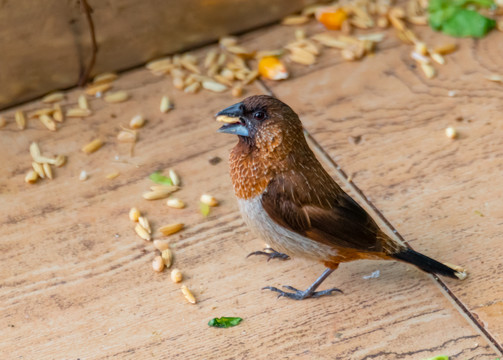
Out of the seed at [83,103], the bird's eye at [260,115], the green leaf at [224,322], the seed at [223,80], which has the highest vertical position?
the bird's eye at [260,115]

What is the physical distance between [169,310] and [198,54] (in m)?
1.87

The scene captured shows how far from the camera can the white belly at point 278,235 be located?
8.76 ft

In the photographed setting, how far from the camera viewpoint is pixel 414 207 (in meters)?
3.23

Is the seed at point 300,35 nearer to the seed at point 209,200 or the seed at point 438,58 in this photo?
the seed at point 438,58

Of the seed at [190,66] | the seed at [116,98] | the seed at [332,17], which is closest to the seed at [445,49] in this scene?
the seed at [332,17]

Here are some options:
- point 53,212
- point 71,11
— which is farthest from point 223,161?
point 71,11

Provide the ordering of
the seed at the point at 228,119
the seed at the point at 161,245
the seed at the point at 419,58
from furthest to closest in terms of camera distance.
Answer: the seed at the point at 419,58
the seed at the point at 161,245
the seed at the point at 228,119

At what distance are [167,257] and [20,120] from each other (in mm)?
1321

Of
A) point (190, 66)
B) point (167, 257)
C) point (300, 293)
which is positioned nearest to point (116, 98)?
point (190, 66)

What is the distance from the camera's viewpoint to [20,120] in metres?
3.79

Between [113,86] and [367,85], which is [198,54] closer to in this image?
[113,86]

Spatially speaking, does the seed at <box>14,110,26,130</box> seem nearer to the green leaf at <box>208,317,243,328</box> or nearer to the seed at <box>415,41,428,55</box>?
the green leaf at <box>208,317,243,328</box>

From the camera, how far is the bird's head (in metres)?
2.64

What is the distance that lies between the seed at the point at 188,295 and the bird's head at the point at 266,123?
0.67 metres
